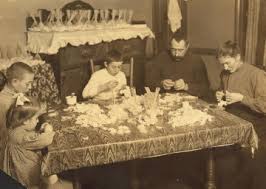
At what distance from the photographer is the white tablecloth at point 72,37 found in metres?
4.41

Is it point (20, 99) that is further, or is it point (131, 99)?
point (131, 99)

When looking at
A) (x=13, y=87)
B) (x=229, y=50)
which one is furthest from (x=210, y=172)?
(x=13, y=87)

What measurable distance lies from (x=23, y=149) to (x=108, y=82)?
1225 mm

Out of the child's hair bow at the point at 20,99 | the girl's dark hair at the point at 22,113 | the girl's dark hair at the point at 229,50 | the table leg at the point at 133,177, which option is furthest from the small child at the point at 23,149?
the girl's dark hair at the point at 229,50

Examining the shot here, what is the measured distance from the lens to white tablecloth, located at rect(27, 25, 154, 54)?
174 inches

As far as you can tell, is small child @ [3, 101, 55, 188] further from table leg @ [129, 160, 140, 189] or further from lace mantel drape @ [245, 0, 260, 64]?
lace mantel drape @ [245, 0, 260, 64]

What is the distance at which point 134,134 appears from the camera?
2400 mm

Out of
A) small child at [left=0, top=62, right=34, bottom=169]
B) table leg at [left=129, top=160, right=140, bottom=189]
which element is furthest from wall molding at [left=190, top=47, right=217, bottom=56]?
small child at [left=0, top=62, right=34, bottom=169]

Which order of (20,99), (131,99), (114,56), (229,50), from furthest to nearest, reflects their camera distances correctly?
(114,56), (229,50), (131,99), (20,99)

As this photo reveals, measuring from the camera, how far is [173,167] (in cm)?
358

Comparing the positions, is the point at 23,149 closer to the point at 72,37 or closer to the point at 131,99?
the point at 131,99

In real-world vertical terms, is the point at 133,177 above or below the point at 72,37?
below

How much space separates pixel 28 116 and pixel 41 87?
2020 mm

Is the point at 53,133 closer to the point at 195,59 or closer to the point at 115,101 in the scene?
the point at 115,101
